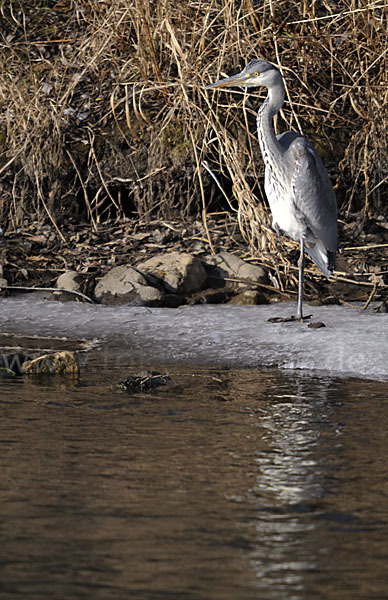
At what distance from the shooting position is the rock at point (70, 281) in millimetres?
6879

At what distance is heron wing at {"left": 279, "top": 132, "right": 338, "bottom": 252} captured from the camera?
251 inches

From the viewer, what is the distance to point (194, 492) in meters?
2.80

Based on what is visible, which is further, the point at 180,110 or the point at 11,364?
the point at 180,110

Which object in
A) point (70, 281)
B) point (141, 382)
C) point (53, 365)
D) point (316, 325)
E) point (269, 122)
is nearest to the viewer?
point (141, 382)

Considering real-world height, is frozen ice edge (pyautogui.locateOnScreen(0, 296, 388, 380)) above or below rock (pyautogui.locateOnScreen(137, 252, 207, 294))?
below

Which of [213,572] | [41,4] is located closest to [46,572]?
[213,572]

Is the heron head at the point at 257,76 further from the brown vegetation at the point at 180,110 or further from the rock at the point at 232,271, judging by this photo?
the rock at the point at 232,271

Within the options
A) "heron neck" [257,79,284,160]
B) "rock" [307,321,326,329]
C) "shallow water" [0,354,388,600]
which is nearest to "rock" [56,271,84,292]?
"heron neck" [257,79,284,160]

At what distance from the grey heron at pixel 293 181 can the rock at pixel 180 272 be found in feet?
2.38

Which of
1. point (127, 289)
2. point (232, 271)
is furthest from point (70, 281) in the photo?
point (232, 271)

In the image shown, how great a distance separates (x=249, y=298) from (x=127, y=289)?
87 cm

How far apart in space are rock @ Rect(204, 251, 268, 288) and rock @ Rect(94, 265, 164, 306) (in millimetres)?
572

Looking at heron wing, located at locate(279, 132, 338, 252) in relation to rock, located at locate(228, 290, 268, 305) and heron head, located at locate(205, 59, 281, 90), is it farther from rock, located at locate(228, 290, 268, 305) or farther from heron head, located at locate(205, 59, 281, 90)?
rock, located at locate(228, 290, 268, 305)

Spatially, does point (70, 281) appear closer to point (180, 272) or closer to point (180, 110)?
point (180, 272)
